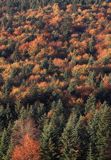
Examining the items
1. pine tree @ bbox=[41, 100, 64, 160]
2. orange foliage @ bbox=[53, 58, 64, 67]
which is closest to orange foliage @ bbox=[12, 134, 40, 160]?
pine tree @ bbox=[41, 100, 64, 160]

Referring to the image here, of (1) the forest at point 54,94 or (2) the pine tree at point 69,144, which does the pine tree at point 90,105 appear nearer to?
(1) the forest at point 54,94

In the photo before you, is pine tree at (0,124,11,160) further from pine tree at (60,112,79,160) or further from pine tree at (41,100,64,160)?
pine tree at (60,112,79,160)

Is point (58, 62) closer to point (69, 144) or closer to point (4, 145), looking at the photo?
point (4, 145)

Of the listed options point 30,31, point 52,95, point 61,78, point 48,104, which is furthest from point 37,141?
point 30,31

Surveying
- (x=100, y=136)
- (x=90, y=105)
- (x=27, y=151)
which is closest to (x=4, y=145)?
(x=27, y=151)

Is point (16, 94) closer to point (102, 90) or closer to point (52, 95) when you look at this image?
point (52, 95)

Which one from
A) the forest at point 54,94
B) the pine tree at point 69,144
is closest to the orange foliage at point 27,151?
the forest at point 54,94

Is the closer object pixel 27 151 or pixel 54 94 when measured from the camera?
pixel 27 151
